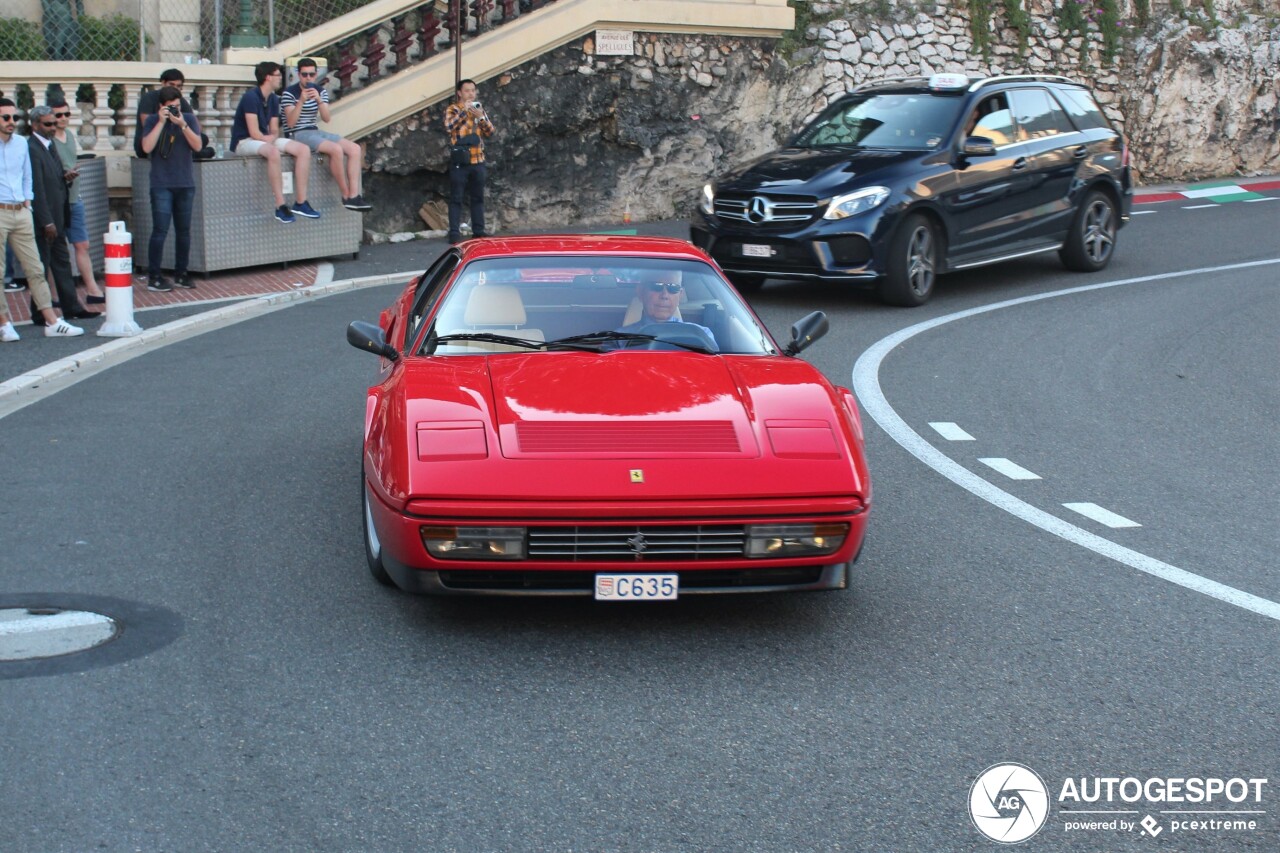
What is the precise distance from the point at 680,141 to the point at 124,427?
41.3 feet

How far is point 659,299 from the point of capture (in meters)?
6.70

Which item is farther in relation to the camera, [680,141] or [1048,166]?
[680,141]

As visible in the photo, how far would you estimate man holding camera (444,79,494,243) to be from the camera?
1688cm

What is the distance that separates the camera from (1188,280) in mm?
15281

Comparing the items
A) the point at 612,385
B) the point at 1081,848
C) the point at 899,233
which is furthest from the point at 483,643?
the point at 899,233

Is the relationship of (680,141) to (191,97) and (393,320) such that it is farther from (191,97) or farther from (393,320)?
(393,320)

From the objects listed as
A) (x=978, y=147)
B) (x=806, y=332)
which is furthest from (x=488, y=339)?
(x=978, y=147)

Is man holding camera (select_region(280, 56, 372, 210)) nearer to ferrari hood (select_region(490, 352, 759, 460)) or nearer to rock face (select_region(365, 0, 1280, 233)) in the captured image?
rock face (select_region(365, 0, 1280, 233))

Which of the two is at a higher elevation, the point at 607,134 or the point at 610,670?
the point at 607,134

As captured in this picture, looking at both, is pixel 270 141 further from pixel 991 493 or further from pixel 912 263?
pixel 991 493

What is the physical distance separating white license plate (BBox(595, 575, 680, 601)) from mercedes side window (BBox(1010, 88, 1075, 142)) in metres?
10.2

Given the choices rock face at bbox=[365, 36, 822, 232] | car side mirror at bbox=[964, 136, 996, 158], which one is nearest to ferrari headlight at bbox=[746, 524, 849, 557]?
car side mirror at bbox=[964, 136, 996, 158]

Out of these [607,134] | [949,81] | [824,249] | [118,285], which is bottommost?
[118,285]
